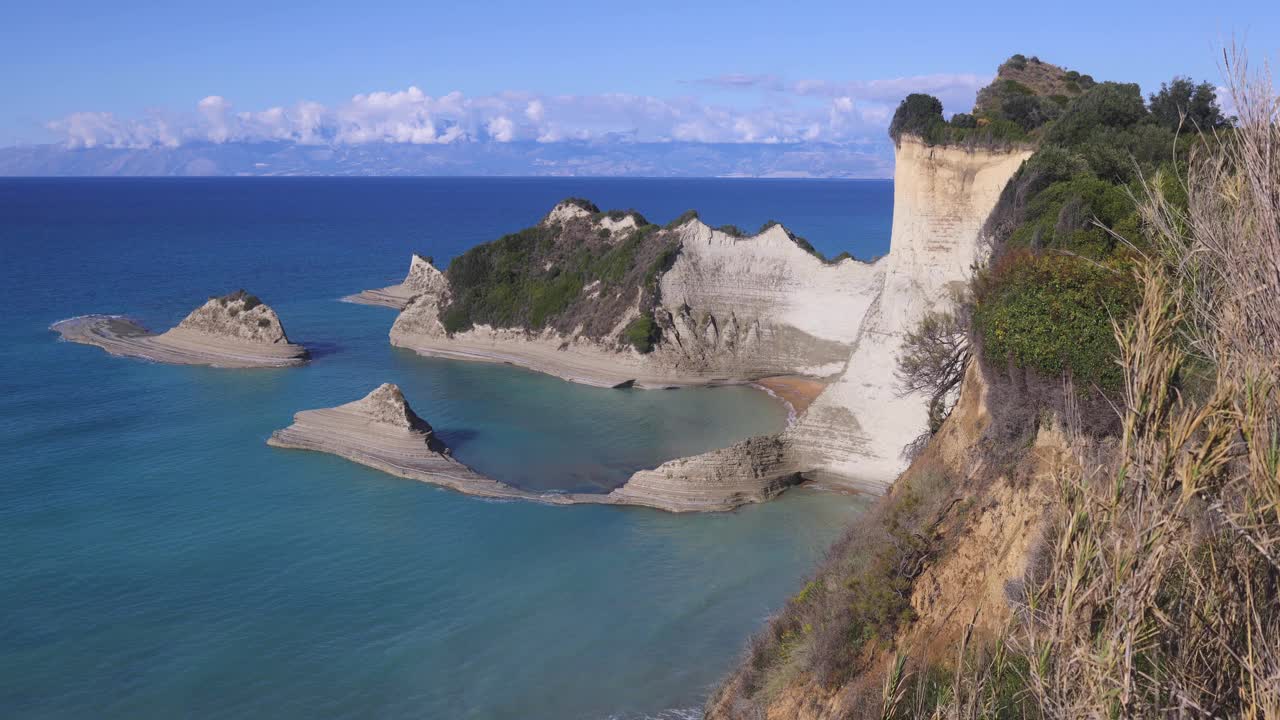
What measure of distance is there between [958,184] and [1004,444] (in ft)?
43.3

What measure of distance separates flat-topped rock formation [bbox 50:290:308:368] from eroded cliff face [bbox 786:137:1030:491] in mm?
27851

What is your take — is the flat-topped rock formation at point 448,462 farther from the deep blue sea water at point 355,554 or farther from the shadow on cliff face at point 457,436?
the shadow on cliff face at point 457,436

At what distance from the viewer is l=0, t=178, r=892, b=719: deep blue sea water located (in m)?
17.8

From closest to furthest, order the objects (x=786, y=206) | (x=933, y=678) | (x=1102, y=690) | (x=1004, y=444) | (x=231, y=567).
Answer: (x=1102, y=690) → (x=933, y=678) → (x=1004, y=444) → (x=231, y=567) → (x=786, y=206)

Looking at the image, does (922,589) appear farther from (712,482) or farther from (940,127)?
(940,127)

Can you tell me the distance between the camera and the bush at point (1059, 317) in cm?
1287

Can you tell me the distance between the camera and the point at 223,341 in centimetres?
4616

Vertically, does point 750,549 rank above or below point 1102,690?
below

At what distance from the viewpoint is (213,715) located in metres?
16.7

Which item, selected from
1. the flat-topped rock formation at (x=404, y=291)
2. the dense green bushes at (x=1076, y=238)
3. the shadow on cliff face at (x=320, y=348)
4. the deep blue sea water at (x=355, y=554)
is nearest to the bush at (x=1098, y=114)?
the dense green bushes at (x=1076, y=238)

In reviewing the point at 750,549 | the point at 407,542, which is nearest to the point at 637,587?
the point at 750,549

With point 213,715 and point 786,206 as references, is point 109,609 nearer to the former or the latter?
point 213,715

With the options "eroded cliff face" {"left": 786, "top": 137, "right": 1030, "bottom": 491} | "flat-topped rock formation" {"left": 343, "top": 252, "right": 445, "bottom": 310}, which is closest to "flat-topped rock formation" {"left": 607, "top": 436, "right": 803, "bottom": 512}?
"eroded cliff face" {"left": 786, "top": 137, "right": 1030, "bottom": 491}

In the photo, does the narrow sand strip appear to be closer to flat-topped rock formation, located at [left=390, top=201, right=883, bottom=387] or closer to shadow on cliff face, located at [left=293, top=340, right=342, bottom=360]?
shadow on cliff face, located at [left=293, top=340, right=342, bottom=360]
